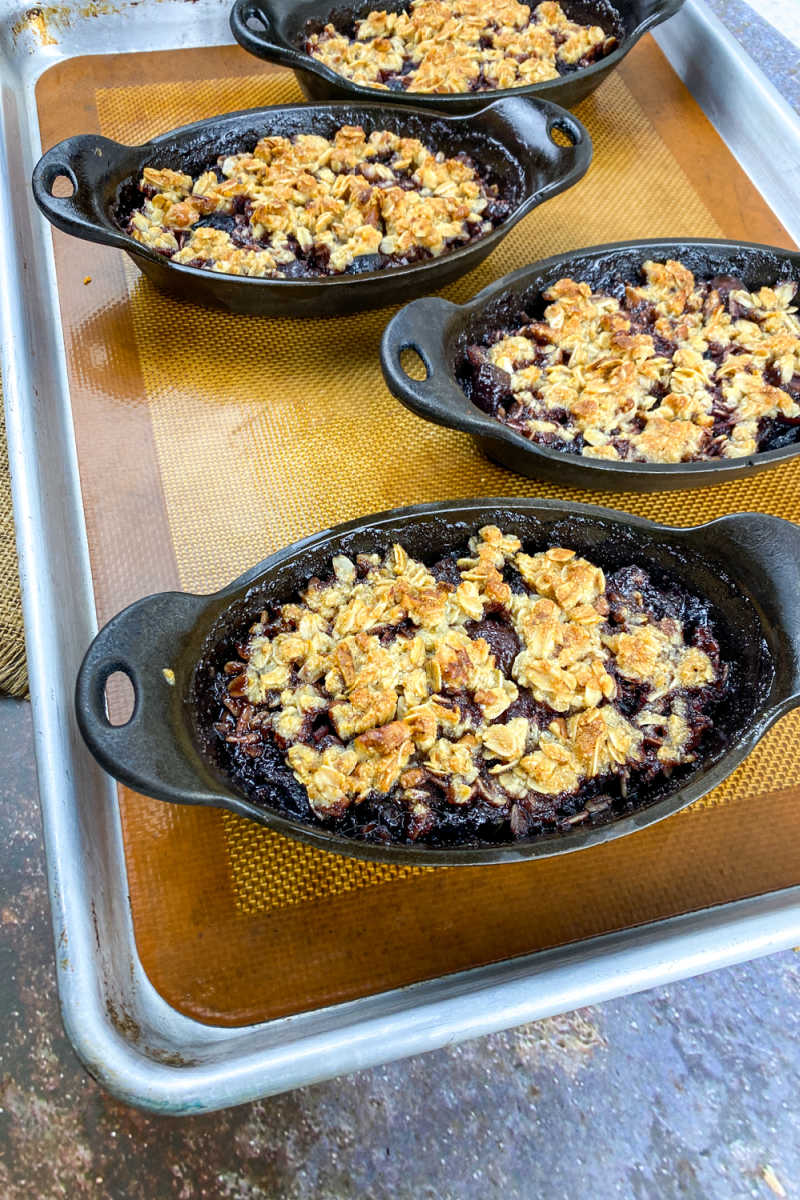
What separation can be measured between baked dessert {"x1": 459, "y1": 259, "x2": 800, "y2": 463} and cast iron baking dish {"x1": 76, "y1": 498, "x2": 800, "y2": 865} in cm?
23

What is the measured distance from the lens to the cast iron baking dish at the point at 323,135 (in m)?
1.54

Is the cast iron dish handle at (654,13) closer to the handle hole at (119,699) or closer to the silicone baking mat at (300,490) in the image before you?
the silicone baking mat at (300,490)

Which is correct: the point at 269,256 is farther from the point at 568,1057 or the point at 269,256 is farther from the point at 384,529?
the point at 568,1057

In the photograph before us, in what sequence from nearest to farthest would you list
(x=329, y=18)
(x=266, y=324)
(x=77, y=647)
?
1. (x=77, y=647)
2. (x=266, y=324)
3. (x=329, y=18)

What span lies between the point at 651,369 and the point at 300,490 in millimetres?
663

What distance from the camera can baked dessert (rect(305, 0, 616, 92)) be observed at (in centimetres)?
199

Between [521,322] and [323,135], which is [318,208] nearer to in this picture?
[323,135]

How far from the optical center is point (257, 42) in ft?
6.07

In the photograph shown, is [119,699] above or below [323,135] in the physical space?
below

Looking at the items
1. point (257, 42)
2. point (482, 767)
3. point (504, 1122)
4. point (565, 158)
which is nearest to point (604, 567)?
point (482, 767)

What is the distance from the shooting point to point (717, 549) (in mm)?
1221

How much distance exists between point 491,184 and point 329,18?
671 millimetres

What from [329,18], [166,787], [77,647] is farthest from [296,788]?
[329,18]

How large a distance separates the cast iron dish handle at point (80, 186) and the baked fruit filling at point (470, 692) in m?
0.78
